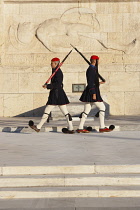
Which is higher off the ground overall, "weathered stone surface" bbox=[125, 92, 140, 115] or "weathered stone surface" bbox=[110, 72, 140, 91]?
"weathered stone surface" bbox=[110, 72, 140, 91]

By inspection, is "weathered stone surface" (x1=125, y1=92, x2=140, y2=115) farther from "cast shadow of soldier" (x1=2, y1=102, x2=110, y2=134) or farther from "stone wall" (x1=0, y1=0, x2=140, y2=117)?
"cast shadow of soldier" (x1=2, y1=102, x2=110, y2=134)

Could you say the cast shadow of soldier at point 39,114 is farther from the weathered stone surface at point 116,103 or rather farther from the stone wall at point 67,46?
the weathered stone surface at point 116,103

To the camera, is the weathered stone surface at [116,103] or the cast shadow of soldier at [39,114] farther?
the weathered stone surface at [116,103]

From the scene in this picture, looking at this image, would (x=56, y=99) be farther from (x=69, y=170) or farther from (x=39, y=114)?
(x=39, y=114)

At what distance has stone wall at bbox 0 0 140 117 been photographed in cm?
1905

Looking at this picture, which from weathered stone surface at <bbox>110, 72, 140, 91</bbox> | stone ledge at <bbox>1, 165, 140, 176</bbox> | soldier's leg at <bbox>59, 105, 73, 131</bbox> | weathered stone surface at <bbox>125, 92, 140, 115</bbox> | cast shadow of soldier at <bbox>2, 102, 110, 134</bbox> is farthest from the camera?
weathered stone surface at <bbox>110, 72, 140, 91</bbox>

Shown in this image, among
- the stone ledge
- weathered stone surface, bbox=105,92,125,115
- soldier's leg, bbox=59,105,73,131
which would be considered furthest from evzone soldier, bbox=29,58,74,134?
weathered stone surface, bbox=105,92,125,115

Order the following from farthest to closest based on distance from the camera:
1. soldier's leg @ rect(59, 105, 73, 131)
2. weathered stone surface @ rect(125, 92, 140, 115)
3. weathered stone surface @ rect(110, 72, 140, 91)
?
weathered stone surface @ rect(110, 72, 140, 91) < weathered stone surface @ rect(125, 92, 140, 115) < soldier's leg @ rect(59, 105, 73, 131)

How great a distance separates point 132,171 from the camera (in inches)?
281

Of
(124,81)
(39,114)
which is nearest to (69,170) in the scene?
(39,114)

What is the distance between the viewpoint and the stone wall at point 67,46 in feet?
62.5

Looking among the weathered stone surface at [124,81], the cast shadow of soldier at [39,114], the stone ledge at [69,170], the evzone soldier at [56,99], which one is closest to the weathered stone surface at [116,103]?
the weathered stone surface at [124,81]

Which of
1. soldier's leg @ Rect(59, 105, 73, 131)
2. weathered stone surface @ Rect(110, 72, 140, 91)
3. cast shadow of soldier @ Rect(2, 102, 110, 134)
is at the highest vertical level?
weathered stone surface @ Rect(110, 72, 140, 91)

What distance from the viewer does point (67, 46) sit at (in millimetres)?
19484
